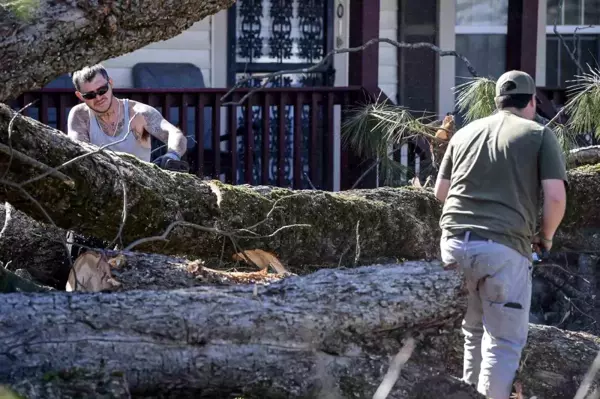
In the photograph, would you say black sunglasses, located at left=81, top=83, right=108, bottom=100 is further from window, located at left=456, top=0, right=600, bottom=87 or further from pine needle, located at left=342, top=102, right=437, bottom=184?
window, located at left=456, top=0, right=600, bottom=87

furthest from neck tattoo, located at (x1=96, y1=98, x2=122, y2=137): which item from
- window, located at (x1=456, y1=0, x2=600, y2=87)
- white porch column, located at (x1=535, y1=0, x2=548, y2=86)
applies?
white porch column, located at (x1=535, y1=0, x2=548, y2=86)

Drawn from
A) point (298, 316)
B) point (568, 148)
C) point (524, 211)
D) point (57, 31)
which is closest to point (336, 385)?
point (298, 316)

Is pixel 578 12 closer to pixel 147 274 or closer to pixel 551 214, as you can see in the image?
pixel 551 214

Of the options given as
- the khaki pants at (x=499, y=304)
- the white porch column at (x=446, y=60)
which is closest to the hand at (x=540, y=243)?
the khaki pants at (x=499, y=304)

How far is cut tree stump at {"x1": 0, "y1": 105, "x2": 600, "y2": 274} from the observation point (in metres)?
5.43

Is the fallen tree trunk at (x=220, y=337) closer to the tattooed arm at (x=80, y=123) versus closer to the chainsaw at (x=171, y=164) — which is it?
the chainsaw at (x=171, y=164)

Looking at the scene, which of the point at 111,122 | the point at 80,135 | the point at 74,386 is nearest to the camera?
the point at 74,386

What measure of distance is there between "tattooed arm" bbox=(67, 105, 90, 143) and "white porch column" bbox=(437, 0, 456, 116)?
5113 millimetres

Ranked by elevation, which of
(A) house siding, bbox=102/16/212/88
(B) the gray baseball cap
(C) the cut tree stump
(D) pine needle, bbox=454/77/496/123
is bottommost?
(C) the cut tree stump

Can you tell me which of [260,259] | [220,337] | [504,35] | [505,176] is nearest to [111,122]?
[260,259]

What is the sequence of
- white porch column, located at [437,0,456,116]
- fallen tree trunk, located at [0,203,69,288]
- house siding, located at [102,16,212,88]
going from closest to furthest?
fallen tree trunk, located at [0,203,69,288], house siding, located at [102,16,212,88], white porch column, located at [437,0,456,116]

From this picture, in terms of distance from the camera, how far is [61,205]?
547 centimetres

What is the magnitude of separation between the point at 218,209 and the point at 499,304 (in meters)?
1.81

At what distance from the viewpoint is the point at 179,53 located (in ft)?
36.1
